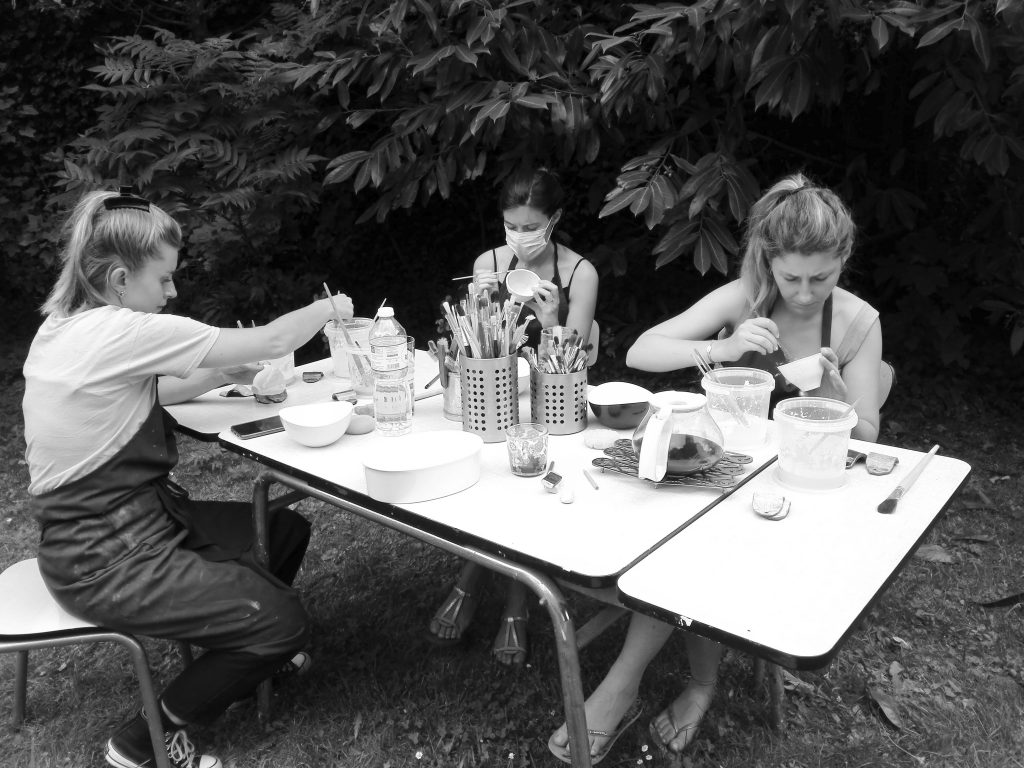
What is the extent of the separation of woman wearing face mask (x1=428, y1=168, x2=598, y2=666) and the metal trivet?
705 millimetres

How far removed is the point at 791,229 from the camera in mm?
2078

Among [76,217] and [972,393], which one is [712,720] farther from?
[972,393]

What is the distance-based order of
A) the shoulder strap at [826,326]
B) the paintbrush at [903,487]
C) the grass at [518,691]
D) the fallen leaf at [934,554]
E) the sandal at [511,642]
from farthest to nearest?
the fallen leaf at [934,554] → the sandal at [511,642] → the shoulder strap at [826,326] → the grass at [518,691] → the paintbrush at [903,487]

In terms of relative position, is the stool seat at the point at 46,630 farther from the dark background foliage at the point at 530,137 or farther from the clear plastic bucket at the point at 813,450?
the dark background foliage at the point at 530,137

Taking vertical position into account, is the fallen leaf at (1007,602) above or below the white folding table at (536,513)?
below

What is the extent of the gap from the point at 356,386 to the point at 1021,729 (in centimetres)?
194

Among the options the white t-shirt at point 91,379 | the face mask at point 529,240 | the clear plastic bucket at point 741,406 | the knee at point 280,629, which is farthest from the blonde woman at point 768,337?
the white t-shirt at point 91,379

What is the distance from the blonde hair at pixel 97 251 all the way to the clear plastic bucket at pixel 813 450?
57.6 inches

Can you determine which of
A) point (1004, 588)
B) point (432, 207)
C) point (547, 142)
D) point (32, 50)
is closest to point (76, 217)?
point (547, 142)

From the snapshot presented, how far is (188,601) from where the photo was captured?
67.7 inches

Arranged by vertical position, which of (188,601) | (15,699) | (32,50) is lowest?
(15,699)

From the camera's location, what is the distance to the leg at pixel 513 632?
2370mm

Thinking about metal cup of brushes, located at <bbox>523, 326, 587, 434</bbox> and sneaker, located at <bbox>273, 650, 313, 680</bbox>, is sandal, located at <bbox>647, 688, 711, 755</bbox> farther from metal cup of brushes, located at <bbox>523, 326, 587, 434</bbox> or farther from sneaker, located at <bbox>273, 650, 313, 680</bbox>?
sneaker, located at <bbox>273, 650, 313, 680</bbox>

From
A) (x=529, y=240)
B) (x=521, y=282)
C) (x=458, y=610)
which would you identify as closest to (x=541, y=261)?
(x=529, y=240)
